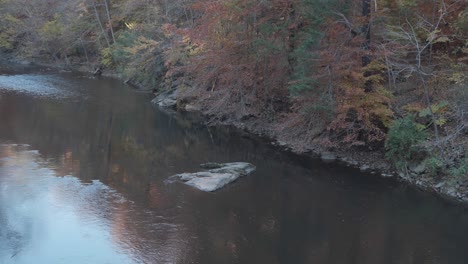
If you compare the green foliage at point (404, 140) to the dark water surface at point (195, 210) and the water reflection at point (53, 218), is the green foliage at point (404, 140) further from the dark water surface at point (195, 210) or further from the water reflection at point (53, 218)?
the water reflection at point (53, 218)

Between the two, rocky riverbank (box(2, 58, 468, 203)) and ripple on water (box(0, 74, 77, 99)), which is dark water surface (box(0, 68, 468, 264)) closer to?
rocky riverbank (box(2, 58, 468, 203))

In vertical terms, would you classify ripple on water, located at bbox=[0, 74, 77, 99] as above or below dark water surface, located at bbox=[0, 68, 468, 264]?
above

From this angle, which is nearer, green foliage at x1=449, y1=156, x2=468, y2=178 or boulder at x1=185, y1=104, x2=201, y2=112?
green foliage at x1=449, y1=156, x2=468, y2=178

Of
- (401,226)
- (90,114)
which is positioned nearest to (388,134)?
(401,226)

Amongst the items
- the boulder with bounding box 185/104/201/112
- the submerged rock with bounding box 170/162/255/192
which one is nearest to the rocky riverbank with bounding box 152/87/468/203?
the boulder with bounding box 185/104/201/112

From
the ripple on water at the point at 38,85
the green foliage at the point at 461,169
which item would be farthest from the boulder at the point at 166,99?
the green foliage at the point at 461,169

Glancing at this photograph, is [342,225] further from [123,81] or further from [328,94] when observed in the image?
[123,81]

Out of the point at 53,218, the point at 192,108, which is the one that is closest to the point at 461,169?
the point at 53,218

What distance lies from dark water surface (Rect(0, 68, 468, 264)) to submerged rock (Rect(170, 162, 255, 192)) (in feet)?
1.04

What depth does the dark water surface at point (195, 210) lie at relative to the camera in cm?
1044

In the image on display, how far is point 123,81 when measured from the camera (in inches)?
1487

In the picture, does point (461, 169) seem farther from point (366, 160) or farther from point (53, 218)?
point (53, 218)

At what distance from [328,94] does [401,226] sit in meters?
5.73

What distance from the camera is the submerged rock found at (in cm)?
1421
